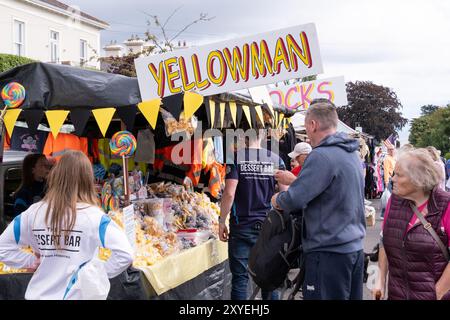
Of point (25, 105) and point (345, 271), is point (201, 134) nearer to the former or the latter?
point (25, 105)

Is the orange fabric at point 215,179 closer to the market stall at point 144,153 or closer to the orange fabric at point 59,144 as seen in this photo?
the market stall at point 144,153

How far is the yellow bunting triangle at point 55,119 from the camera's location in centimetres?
445

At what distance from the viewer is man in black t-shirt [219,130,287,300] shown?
15.9ft

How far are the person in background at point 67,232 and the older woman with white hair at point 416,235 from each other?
4.86ft

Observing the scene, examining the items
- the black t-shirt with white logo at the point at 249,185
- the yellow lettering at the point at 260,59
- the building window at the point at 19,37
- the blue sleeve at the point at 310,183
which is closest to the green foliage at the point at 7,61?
the building window at the point at 19,37

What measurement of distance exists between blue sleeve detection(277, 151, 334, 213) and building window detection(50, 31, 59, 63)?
25785 millimetres

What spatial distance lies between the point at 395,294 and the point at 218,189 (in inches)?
164

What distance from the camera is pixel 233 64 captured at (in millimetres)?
4980

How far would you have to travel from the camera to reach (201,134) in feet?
20.8

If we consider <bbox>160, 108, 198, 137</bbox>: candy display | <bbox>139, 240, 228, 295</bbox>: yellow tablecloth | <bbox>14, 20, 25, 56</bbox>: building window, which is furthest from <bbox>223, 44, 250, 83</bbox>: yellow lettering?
<bbox>14, 20, 25, 56</bbox>: building window

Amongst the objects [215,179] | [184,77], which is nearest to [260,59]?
[184,77]

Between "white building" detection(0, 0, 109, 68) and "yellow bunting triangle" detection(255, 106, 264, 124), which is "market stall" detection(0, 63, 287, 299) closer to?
"yellow bunting triangle" detection(255, 106, 264, 124)

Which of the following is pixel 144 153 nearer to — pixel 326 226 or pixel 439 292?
pixel 326 226
